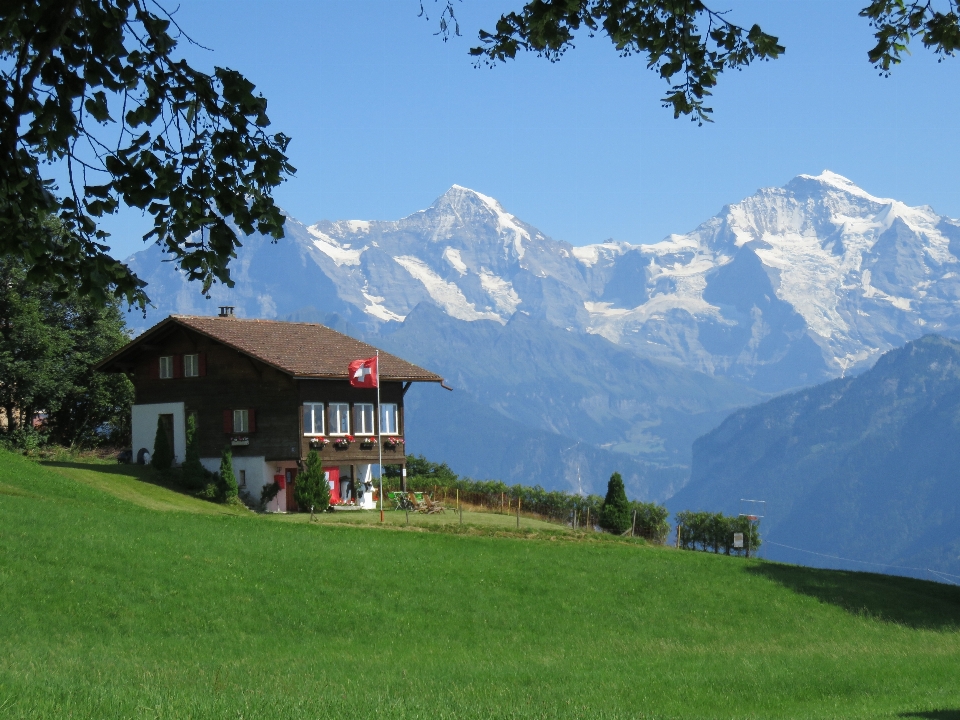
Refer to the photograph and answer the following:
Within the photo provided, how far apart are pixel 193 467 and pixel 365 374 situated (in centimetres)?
866

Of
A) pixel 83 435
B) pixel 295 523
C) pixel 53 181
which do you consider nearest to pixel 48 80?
pixel 53 181

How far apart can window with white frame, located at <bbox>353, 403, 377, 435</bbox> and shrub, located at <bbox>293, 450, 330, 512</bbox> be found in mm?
4624

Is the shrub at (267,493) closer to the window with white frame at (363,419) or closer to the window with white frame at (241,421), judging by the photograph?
the window with white frame at (241,421)

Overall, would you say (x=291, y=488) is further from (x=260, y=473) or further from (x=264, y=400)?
(x=264, y=400)

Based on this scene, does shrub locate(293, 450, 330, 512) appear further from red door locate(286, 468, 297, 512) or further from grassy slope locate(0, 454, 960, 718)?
grassy slope locate(0, 454, 960, 718)

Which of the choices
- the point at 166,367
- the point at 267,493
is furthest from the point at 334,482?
the point at 166,367

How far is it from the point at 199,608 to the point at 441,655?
21.0ft

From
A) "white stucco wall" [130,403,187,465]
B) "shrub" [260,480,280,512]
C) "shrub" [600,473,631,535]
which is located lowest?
"shrub" [600,473,631,535]

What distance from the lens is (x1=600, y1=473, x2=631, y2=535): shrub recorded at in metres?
53.5

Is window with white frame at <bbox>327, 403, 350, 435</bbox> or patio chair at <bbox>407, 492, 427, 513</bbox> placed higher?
window with white frame at <bbox>327, 403, 350, 435</bbox>

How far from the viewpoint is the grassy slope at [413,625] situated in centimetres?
1761

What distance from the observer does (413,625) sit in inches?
1137

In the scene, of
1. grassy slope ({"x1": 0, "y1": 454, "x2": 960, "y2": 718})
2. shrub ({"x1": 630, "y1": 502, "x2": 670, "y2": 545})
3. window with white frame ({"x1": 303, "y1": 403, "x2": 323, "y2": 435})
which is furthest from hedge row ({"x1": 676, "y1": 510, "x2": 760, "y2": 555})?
window with white frame ({"x1": 303, "y1": 403, "x2": 323, "y2": 435})

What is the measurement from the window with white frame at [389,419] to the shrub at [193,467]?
8972 millimetres
